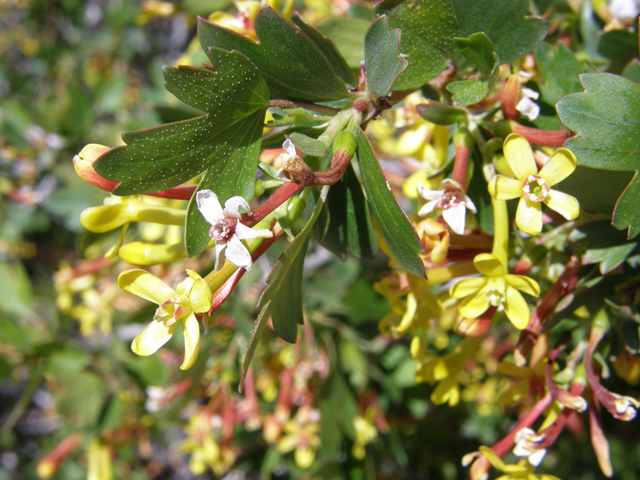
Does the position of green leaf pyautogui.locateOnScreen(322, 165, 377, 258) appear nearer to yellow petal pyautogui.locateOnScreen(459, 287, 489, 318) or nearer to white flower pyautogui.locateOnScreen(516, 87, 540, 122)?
yellow petal pyautogui.locateOnScreen(459, 287, 489, 318)

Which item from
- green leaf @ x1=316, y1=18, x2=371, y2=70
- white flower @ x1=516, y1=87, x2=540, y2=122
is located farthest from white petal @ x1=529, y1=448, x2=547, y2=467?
green leaf @ x1=316, y1=18, x2=371, y2=70

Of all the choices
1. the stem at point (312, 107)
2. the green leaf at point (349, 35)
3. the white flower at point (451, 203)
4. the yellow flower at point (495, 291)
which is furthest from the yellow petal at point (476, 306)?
the green leaf at point (349, 35)

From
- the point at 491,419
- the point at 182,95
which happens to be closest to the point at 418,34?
the point at 182,95

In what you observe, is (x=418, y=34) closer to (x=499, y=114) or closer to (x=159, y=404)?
(x=499, y=114)

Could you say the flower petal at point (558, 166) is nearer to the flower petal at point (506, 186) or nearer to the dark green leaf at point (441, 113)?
the flower petal at point (506, 186)

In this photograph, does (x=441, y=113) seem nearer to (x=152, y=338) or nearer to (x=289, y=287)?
(x=289, y=287)

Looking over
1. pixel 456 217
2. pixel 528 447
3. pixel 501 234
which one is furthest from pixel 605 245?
pixel 528 447
